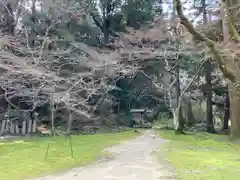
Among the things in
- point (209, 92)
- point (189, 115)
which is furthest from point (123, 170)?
point (189, 115)

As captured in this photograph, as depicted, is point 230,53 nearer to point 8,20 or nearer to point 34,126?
point 34,126

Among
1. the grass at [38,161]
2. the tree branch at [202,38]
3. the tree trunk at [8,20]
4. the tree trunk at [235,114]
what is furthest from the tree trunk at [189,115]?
the tree branch at [202,38]

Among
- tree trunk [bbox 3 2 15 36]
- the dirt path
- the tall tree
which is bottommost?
the dirt path

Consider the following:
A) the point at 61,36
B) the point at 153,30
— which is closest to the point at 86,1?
the point at 61,36

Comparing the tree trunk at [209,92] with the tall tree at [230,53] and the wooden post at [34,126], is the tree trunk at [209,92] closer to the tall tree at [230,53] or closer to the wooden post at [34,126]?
the tall tree at [230,53]

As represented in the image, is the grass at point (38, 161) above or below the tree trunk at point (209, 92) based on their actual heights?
below

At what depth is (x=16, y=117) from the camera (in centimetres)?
1639

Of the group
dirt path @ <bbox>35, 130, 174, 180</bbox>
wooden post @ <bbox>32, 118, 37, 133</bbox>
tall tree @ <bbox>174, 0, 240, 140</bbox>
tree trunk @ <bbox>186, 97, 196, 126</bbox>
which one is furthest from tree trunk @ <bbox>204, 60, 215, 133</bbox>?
dirt path @ <bbox>35, 130, 174, 180</bbox>

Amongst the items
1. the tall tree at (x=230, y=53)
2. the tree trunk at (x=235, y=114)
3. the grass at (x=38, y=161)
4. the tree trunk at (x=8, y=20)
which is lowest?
the grass at (x=38, y=161)

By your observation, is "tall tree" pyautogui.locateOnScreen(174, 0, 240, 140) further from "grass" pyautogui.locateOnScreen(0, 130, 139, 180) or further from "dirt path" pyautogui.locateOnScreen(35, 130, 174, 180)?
"grass" pyautogui.locateOnScreen(0, 130, 139, 180)

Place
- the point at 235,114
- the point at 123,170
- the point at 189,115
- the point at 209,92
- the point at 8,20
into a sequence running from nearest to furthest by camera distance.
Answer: the point at 123,170
the point at 235,114
the point at 8,20
the point at 209,92
the point at 189,115

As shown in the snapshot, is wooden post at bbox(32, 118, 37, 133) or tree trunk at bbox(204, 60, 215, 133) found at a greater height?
tree trunk at bbox(204, 60, 215, 133)

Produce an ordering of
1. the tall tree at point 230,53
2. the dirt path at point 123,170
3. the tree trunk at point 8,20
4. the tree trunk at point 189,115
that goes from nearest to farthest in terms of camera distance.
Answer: the tall tree at point 230,53, the dirt path at point 123,170, the tree trunk at point 8,20, the tree trunk at point 189,115

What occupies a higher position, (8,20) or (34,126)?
(8,20)
